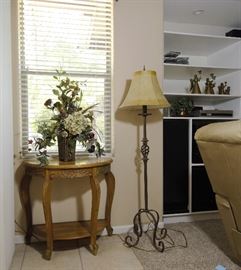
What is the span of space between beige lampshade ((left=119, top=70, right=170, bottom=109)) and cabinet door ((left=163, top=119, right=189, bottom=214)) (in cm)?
64

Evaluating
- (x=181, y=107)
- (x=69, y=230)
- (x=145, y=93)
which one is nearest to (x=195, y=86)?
(x=181, y=107)

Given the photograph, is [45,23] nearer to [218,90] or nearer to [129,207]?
[129,207]

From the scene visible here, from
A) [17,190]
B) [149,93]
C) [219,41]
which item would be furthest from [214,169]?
[219,41]

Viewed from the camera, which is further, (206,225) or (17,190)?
(206,225)

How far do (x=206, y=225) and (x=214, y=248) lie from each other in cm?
56

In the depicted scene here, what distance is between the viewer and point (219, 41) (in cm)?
314

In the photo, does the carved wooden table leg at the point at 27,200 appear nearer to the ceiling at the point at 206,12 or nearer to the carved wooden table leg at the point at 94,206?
the carved wooden table leg at the point at 94,206

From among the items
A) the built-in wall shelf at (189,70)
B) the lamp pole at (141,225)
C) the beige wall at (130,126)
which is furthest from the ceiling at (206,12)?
the lamp pole at (141,225)

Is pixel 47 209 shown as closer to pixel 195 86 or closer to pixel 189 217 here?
pixel 189 217

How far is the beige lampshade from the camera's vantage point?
7.29 ft

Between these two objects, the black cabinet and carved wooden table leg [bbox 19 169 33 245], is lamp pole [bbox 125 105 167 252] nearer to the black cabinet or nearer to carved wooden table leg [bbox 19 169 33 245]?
the black cabinet

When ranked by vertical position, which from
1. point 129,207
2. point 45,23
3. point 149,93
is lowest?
point 129,207

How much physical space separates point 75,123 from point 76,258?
1.04 meters

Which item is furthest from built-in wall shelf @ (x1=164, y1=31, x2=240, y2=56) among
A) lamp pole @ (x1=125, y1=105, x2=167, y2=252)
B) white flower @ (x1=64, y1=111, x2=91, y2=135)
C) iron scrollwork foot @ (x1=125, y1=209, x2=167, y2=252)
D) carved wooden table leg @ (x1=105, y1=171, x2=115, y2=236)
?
iron scrollwork foot @ (x1=125, y1=209, x2=167, y2=252)
